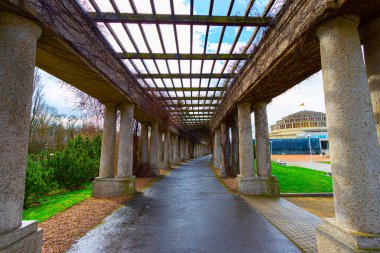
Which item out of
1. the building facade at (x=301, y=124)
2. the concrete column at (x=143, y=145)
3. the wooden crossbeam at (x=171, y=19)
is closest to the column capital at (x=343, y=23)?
the wooden crossbeam at (x=171, y=19)

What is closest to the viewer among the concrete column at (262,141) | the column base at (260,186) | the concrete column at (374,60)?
the concrete column at (374,60)

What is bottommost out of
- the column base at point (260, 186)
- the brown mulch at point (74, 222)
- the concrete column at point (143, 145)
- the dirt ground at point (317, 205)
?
the dirt ground at point (317, 205)

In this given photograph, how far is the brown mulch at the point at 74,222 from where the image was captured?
3.45m

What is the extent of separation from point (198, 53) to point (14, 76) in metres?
4.72

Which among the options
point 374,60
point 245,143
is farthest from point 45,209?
point 374,60

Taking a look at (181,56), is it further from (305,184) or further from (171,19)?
(305,184)

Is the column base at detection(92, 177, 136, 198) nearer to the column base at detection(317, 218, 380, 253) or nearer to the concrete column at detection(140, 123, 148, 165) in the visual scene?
the concrete column at detection(140, 123, 148, 165)

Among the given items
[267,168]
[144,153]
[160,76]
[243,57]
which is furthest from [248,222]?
[144,153]

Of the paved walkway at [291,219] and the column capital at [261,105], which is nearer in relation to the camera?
the paved walkway at [291,219]

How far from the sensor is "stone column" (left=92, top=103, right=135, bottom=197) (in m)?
7.10

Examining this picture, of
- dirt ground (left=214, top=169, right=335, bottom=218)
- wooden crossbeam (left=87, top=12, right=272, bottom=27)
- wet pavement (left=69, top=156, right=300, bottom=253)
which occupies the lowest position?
dirt ground (left=214, top=169, right=335, bottom=218)

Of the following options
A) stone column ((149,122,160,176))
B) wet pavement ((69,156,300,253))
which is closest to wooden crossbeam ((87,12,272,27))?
wet pavement ((69,156,300,253))

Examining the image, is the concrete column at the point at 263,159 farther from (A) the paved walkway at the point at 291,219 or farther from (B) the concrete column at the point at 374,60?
(B) the concrete column at the point at 374,60

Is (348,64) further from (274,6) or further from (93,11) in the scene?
(93,11)
